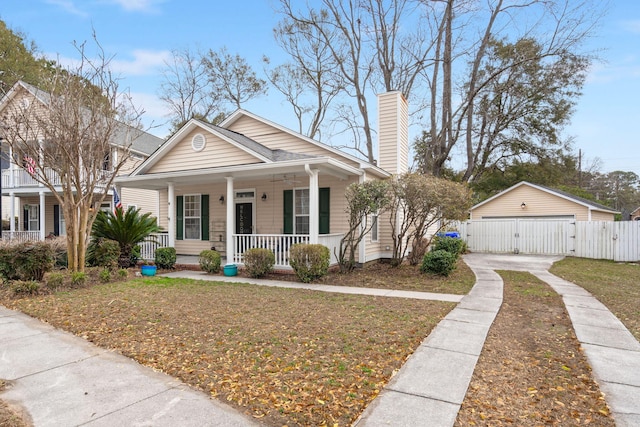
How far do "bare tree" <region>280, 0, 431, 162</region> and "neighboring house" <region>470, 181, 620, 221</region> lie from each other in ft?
25.9

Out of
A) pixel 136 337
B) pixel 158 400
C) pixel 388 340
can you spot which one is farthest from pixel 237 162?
pixel 158 400

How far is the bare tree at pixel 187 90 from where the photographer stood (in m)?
24.3

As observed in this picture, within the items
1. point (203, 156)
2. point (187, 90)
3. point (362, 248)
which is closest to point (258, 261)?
point (362, 248)

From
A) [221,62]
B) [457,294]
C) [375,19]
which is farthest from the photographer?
[221,62]

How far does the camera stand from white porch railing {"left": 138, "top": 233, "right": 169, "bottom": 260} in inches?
461

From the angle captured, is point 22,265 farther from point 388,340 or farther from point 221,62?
point 221,62

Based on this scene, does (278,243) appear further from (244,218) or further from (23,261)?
(23,261)

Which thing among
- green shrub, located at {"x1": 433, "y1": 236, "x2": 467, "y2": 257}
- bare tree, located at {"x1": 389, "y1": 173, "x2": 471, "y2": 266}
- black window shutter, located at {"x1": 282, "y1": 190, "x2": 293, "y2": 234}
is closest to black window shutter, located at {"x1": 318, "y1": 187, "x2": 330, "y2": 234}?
black window shutter, located at {"x1": 282, "y1": 190, "x2": 293, "y2": 234}

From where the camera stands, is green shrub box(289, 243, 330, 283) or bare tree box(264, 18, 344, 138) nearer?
green shrub box(289, 243, 330, 283)

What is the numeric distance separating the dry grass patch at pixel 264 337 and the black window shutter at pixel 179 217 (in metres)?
5.74

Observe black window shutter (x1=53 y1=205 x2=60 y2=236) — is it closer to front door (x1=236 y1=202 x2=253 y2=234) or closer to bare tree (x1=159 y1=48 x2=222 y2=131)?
bare tree (x1=159 y1=48 x2=222 y2=131)

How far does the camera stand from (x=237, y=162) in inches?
402

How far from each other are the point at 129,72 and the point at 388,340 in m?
10.5

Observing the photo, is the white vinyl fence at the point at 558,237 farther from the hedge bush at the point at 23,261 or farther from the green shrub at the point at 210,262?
the hedge bush at the point at 23,261
